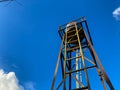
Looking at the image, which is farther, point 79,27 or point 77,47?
point 79,27

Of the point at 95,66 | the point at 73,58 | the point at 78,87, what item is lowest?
the point at 78,87

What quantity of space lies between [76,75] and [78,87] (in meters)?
1.26

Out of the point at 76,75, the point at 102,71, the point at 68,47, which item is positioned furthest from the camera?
the point at 68,47

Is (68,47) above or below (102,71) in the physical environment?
above

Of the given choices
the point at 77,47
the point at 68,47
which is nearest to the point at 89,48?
the point at 77,47

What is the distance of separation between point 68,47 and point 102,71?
4.34 metres

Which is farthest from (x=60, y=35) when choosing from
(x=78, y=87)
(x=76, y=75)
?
(x=78, y=87)

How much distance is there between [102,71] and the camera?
10414 mm

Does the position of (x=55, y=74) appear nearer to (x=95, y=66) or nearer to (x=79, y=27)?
(x=95, y=66)

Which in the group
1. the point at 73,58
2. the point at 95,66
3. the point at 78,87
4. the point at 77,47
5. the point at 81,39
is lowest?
the point at 78,87

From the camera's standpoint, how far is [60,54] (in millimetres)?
12898

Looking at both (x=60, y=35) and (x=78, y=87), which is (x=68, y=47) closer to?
(x=60, y=35)

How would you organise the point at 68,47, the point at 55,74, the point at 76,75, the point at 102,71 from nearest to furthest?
1. the point at 102,71
2. the point at 55,74
3. the point at 76,75
4. the point at 68,47

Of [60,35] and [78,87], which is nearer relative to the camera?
[78,87]
